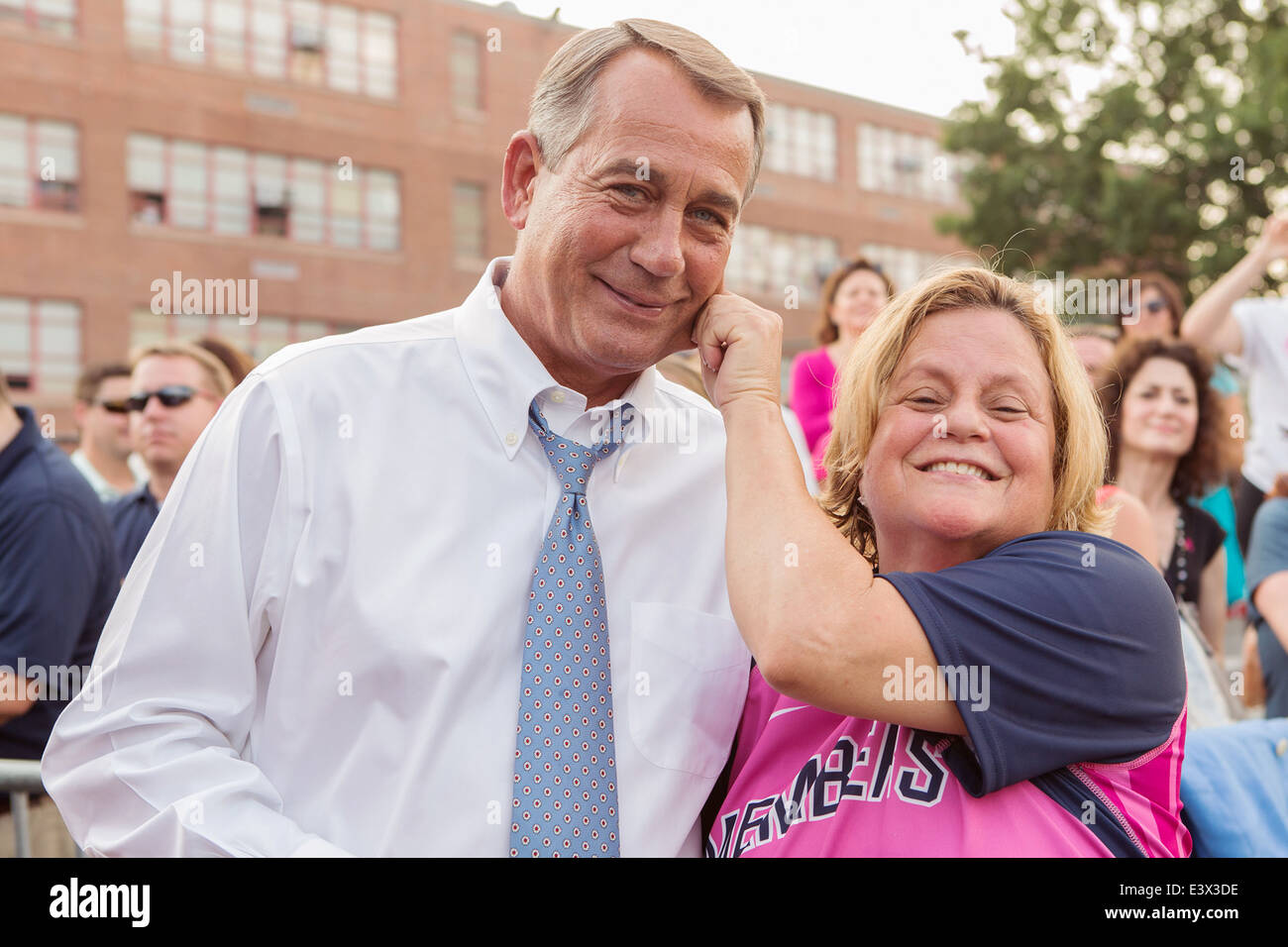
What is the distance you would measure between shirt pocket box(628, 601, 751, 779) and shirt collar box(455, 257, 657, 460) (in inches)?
15.3

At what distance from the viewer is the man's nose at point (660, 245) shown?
2.15 m

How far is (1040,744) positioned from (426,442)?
115cm

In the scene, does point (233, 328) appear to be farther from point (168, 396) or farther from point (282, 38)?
point (168, 396)

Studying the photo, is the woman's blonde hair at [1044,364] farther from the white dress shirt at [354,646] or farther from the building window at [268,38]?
the building window at [268,38]

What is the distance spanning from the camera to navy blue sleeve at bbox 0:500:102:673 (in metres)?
3.66

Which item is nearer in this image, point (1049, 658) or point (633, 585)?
point (1049, 658)

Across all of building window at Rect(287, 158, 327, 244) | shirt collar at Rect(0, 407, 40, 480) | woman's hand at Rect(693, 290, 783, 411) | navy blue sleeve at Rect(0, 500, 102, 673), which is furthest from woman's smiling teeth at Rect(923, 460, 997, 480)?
building window at Rect(287, 158, 327, 244)

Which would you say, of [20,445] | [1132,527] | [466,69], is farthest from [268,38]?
[1132,527]

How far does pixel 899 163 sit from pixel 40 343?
2889 cm

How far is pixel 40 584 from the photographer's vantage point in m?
3.70

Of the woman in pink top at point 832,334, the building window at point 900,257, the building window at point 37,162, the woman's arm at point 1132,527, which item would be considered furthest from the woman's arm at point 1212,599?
the building window at point 900,257

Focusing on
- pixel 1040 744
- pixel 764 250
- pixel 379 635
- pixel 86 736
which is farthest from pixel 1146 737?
pixel 764 250

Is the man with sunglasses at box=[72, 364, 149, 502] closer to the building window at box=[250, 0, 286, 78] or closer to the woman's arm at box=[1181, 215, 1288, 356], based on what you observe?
the woman's arm at box=[1181, 215, 1288, 356]
